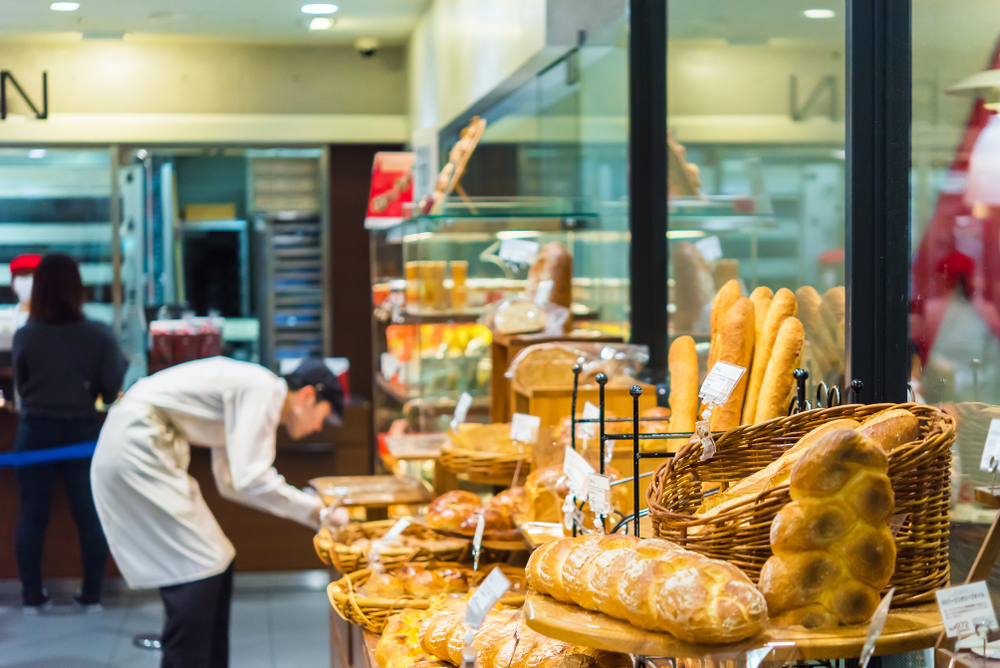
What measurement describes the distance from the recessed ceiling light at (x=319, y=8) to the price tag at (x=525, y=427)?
13.1 feet

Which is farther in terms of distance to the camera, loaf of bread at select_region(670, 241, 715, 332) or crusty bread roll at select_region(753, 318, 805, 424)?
loaf of bread at select_region(670, 241, 715, 332)

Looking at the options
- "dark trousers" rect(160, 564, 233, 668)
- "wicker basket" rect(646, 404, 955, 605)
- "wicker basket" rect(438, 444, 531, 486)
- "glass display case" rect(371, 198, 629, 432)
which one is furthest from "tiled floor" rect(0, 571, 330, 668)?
"wicker basket" rect(646, 404, 955, 605)

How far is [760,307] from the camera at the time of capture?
64.4 inches

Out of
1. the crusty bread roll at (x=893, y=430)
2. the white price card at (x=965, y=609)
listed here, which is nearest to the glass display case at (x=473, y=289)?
the crusty bread roll at (x=893, y=430)

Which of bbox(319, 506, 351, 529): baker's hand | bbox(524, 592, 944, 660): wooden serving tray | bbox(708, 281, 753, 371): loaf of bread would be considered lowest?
bbox(319, 506, 351, 529): baker's hand

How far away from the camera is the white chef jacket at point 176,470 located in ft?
10.0

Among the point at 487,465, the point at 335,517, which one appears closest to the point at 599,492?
the point at 487,465

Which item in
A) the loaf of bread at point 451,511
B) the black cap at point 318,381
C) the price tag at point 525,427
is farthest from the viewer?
the black cap at point 318,381

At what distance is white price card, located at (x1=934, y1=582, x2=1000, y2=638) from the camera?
93cm

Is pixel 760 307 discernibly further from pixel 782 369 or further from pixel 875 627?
pixel 875 627

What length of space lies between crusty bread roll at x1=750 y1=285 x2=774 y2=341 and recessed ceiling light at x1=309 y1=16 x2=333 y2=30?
15.8 feet

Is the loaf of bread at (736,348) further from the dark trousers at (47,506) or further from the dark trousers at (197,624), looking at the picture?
the dark trousers at (47,506)

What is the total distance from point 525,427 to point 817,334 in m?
0.73

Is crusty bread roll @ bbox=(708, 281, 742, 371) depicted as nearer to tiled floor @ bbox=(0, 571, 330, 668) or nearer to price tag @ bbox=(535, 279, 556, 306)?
price tag @ bbox=(535, 279, 556, 306)
